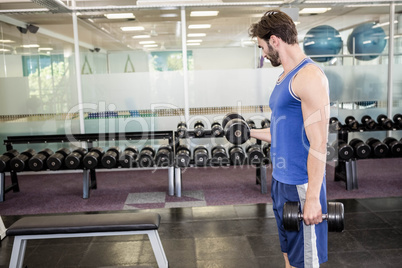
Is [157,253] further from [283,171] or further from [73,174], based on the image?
[73,174]

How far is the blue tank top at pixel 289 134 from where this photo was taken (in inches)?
52.6

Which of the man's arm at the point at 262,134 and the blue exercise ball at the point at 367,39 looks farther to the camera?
the blue exercise ball at the point at 367,39

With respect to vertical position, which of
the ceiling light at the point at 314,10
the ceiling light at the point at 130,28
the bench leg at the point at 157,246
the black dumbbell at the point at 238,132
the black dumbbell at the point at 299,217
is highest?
the ceiling light at the point at 314,10

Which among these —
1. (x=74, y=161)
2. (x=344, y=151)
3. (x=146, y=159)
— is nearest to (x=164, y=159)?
(x=146, y=159)

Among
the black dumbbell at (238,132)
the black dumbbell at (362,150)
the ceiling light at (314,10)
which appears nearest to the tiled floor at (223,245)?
the black dumbbell at (362,150)

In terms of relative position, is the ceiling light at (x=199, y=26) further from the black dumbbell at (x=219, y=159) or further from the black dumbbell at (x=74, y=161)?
the black dumbbell at (x=74, y=161)

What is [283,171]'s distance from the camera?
4.67 feet

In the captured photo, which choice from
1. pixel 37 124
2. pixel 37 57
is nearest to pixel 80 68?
pixel 37 57

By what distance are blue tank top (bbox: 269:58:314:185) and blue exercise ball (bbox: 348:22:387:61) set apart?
4.18 meters

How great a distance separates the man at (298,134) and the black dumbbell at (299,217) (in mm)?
32

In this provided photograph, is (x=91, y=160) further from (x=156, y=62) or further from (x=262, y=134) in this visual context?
(x=262, y=134)

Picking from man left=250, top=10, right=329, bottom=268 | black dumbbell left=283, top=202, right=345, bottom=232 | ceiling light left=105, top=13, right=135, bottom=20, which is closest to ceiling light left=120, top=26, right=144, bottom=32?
ceiling light left=105, top=13, right=135, bottom=20

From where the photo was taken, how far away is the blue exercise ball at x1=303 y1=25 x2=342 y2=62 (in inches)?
197

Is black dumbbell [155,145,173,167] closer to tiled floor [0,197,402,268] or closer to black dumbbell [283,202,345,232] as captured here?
tiled floor [0,197,402,268]
